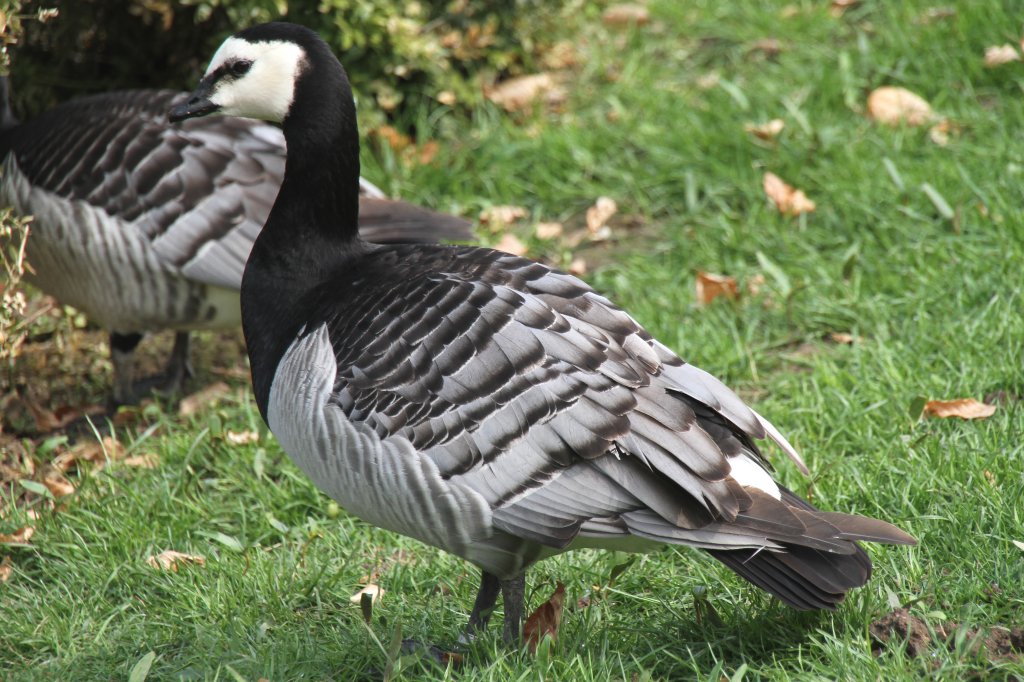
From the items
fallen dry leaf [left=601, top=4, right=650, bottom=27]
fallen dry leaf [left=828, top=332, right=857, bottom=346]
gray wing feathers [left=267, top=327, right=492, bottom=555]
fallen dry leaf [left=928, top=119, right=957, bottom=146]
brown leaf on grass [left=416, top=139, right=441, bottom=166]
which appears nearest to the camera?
gray wing feathers [left=267, top=327, right=492, bottom=555]

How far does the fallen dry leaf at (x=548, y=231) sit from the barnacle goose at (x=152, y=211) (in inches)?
36.3

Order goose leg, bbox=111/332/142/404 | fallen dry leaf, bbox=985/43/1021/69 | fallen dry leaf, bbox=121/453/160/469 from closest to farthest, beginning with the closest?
1. fallen dry leaf, bbox=121/453/160/469
2. goose leg, bbox=111/332/142/404
3. fallen dry leaf, bbox=985/43/1021/69

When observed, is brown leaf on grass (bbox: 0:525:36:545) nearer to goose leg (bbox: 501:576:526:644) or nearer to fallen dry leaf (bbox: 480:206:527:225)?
goose leg (bbox: 501:576:526:644)

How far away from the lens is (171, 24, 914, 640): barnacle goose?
3.11 m

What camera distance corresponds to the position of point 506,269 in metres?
3.62

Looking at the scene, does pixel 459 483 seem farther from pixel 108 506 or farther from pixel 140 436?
pixel 140 436

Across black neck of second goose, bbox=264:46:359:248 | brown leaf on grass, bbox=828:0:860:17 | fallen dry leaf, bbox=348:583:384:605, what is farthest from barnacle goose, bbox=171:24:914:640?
brown leaf on grass, bbox=828:0:860:17

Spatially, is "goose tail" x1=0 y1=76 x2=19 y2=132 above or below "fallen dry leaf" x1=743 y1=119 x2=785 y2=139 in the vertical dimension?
above

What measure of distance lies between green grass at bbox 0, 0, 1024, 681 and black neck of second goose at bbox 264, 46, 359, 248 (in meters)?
1.12

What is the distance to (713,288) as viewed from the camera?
17.7 feet

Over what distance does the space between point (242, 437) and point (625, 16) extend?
462 centimetres

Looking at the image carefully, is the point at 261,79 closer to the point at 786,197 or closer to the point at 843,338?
the point at 843,338

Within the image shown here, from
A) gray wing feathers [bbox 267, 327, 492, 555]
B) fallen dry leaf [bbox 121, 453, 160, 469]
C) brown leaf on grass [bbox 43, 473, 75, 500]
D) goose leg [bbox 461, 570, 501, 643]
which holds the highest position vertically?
gray wing feathers [bbox 267, 327, 492, 555]

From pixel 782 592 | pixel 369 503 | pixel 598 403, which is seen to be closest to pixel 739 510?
pixel 782 592
